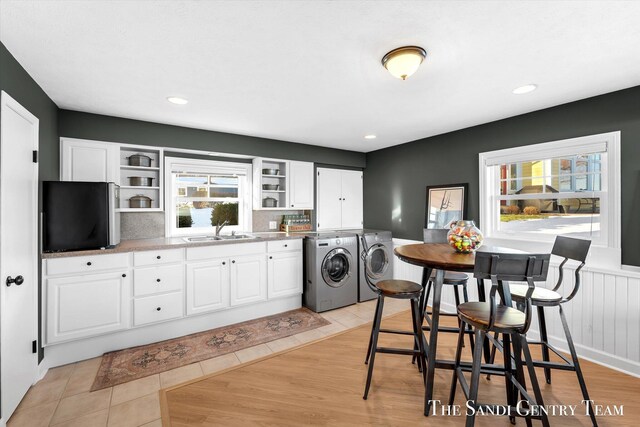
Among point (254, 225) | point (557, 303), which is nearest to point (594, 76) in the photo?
point (557, 303)

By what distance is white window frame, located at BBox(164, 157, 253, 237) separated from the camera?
3.59m

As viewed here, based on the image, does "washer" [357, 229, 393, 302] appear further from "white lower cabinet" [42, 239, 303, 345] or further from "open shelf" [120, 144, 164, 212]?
"open shelf" [120, 144, 164, 212]

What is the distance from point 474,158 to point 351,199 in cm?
213

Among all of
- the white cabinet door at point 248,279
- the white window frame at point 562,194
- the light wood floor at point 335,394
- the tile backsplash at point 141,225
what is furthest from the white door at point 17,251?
the white window frame at point 562,194

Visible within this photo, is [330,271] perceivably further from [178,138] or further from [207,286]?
[178,138]

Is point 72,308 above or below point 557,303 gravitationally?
below

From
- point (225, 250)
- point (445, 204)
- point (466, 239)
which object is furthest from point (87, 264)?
point (445, 204)

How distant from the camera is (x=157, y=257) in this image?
2.87 meters

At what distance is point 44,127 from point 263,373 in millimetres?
2841

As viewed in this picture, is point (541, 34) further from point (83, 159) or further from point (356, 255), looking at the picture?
point (83, 159)

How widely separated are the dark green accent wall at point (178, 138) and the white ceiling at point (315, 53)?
18cm

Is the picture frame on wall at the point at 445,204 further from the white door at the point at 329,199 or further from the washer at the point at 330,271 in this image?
the white door at the point at 329,199

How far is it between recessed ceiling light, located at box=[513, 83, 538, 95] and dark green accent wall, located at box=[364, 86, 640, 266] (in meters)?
0.69

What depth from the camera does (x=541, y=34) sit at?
1.64m
